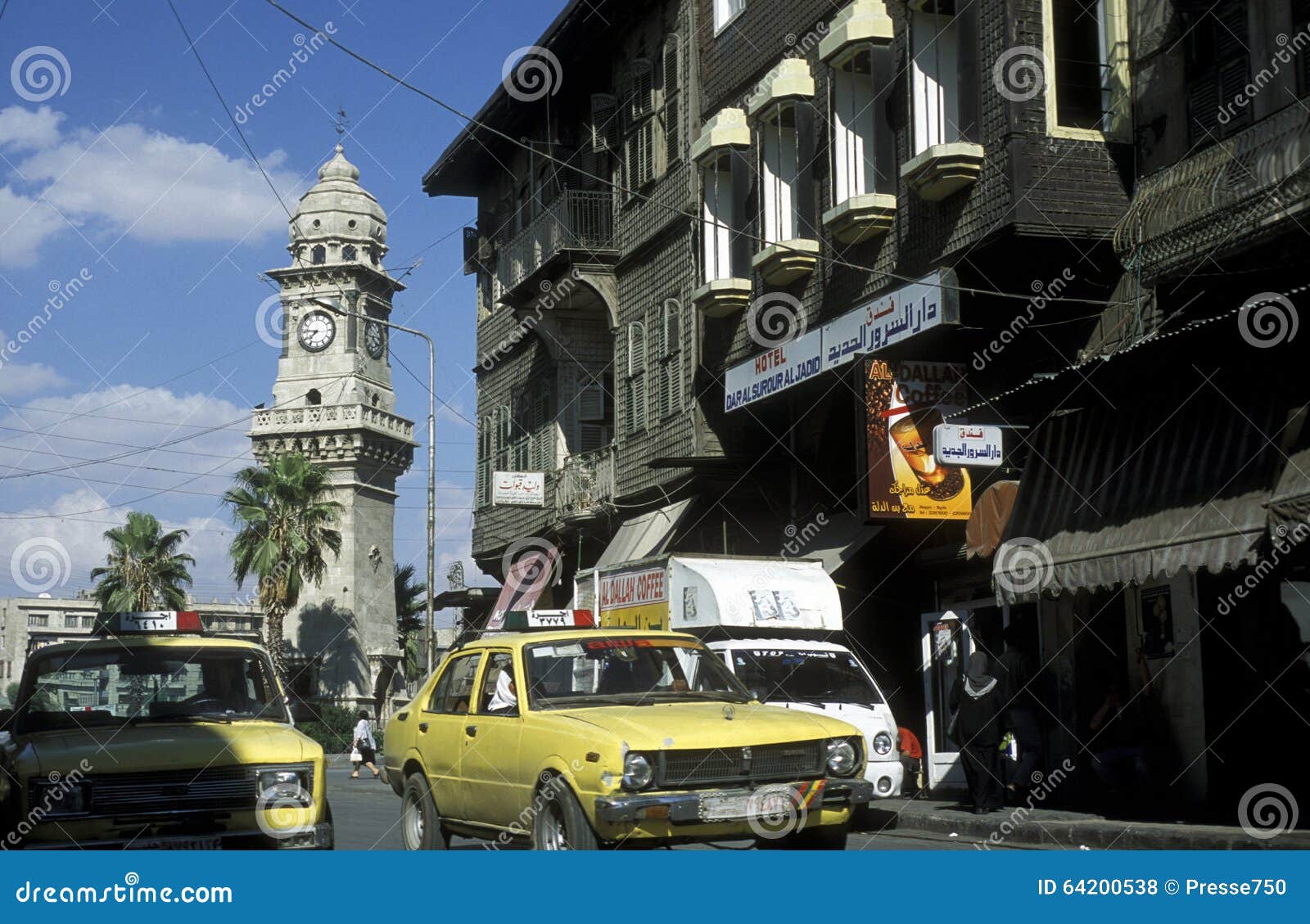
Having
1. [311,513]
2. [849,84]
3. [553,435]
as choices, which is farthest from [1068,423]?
[311,513]

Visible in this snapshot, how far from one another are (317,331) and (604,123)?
6060 cm

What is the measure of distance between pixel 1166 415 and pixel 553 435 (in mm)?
19706

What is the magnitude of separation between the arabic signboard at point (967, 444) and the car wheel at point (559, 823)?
8971 mm

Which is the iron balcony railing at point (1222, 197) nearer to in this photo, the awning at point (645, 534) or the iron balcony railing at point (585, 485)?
the awning at point (645, 534)

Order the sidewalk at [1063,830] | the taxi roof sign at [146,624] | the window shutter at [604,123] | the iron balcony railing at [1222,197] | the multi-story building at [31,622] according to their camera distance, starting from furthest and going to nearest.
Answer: the multi-story building at [31,622]
the window shutter at [604,123]
the iron balcony railing at [1222,197]
the sidewalk at [1063,830]
the taxi roof sign at [146,624]

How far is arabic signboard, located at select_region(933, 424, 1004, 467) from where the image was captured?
57.0 ft

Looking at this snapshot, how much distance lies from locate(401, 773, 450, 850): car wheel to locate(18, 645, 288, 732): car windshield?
123 cm

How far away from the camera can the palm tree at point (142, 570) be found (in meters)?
67.2

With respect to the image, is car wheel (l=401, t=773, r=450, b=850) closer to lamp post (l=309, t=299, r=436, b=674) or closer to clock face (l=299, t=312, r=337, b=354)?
lamp post (l=309, t=299, r=436, b=674)

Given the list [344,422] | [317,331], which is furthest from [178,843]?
[317,331]

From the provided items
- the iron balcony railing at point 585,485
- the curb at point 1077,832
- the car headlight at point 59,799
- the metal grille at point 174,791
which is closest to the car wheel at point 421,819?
the metal grille at point 174,791

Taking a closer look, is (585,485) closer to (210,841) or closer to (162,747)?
(162,747)

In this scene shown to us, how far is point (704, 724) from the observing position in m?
9.23

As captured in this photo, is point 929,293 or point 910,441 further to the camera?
point 910,441
